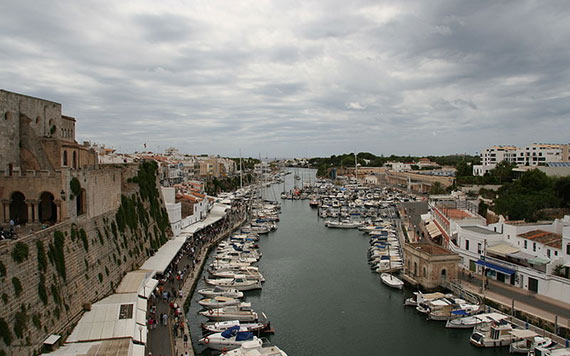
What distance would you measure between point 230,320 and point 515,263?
14.5 meters

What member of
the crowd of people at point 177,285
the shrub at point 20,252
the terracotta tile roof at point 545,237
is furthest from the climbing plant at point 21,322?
the terracotta tile roof at point 545,237

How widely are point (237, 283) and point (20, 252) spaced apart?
543 inches

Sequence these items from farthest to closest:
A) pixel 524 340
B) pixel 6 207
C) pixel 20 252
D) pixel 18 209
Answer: pixel 524 340 → pixel 18 209 → pixel 6 207 → pixel 20 252

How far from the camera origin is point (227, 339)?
16.8m

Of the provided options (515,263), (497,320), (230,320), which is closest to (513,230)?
(515,263)

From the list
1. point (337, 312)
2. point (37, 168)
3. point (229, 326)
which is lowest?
point (337, 312)

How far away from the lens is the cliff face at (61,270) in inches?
425

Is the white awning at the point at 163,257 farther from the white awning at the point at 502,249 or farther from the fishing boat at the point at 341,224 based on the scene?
the fishing boat at the point at 341,224

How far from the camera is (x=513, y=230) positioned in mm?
23453

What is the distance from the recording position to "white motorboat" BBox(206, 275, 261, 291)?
23750 mm

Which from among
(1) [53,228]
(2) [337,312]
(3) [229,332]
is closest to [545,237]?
(2) [337,312]

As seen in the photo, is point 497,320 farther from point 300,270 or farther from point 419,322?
point 300,270

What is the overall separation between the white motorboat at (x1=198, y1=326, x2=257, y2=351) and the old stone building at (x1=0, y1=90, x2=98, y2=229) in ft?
22.1

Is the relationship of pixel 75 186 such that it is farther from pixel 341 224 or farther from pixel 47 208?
pixel 341 224
